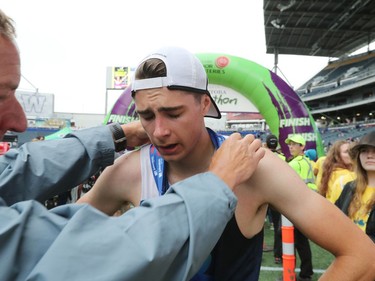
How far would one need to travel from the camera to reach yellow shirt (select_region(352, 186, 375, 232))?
2.94 meters

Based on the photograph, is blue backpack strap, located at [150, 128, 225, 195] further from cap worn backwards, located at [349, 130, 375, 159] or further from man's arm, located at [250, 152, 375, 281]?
cap worn backwards, located at [349, 130, 375, 159]

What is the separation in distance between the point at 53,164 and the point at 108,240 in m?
0.86

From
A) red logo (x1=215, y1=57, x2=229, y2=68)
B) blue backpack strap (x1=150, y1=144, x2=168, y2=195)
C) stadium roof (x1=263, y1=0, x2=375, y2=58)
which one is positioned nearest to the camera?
blue backpack strap (x1=150, y1=144, x2=168, y2=195)

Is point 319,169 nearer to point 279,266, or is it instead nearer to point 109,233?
point 279,266

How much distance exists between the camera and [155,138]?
4.87 feet

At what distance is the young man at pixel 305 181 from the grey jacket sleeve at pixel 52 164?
2.84 m

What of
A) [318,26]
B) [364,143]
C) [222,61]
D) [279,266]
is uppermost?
[318,26]

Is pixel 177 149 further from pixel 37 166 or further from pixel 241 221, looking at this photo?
pixel 37 166

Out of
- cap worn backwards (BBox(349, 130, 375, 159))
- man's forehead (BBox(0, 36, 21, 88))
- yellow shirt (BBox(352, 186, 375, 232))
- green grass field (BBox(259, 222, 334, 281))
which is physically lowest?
green grass field (BBox(259, 222, 334, 281))

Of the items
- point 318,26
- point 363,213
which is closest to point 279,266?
point 363,213

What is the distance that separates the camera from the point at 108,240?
72cm

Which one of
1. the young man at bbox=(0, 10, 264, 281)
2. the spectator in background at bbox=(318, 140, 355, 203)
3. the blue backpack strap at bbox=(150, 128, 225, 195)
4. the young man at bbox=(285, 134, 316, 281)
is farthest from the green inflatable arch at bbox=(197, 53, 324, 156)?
the young man at bbox=(0, 10, 264, 281)

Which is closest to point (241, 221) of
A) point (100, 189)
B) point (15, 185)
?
point (100, 189)

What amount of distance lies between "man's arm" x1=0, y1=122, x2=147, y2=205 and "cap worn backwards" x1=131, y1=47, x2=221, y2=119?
0.33 m
